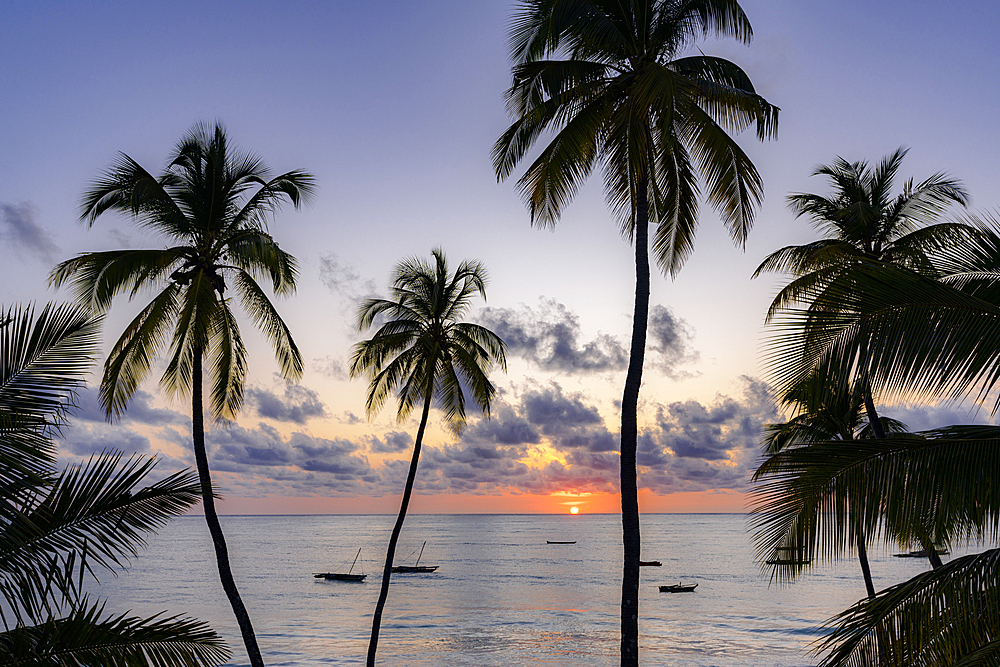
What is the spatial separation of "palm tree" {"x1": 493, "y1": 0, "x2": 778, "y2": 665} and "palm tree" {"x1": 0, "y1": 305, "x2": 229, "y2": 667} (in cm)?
695

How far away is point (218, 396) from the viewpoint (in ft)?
51.4

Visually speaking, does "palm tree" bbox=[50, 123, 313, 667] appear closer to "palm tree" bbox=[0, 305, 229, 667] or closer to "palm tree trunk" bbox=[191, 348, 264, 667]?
"palm tree trunk" bbox=[191, 348, 264, 667]

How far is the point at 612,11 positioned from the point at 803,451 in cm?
853

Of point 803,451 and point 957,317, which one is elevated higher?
point 957,317

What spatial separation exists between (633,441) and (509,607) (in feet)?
143

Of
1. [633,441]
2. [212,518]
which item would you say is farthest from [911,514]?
[212,518]

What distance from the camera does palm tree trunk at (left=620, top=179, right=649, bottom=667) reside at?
34.7ft

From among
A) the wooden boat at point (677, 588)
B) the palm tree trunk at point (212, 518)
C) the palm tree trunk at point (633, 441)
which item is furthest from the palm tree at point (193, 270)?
the wooden boat at point (677, 588)

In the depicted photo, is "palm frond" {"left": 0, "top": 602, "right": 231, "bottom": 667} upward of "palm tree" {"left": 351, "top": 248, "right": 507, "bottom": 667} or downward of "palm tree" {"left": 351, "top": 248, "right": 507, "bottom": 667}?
downward

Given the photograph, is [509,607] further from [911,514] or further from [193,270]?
[911,514]

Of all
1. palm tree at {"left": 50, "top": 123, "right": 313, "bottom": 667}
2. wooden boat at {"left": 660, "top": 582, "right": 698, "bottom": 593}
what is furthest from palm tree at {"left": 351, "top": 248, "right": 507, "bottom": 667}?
wooden boat at {"left": 660, "top": 582, "right": 698, "bottom": 593}

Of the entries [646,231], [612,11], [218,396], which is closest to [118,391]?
[218,396]

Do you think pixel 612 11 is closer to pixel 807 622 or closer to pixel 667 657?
pixel 667 657

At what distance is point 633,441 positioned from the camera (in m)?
11.4
